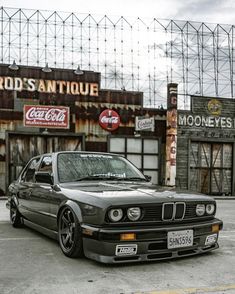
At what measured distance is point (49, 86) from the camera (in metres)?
21.5

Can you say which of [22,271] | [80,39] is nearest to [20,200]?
[22,271]

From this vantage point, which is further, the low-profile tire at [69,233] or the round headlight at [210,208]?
the round headlight at [210,208]

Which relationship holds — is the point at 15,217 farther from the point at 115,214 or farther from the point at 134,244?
the point at 134,244

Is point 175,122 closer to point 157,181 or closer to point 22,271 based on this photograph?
point 157,181

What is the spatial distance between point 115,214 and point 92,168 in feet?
5.64

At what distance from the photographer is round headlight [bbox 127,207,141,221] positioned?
498cm

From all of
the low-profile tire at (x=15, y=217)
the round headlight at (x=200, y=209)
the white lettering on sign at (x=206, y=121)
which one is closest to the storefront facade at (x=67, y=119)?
the white lettering on sign at (x=206, y=121)

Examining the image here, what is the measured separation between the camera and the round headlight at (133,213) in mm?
4984

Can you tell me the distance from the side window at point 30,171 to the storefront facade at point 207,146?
1539cm

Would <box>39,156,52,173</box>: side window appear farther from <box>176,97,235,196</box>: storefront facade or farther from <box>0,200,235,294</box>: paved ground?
<box>176,97,235,196</box>: storefront facade

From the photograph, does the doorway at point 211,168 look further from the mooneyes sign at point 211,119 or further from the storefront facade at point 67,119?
the storefront facade at point 67,119

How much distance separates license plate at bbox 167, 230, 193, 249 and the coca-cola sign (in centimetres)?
1664

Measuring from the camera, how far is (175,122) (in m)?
22.2

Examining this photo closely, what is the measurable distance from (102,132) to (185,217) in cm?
1681
